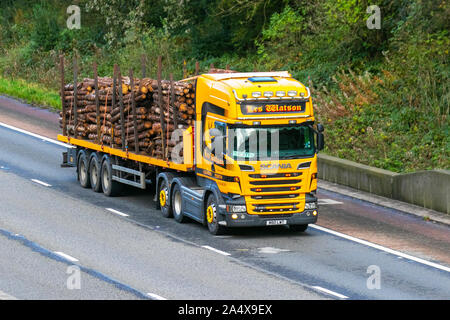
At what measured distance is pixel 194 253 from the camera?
68.0 ft

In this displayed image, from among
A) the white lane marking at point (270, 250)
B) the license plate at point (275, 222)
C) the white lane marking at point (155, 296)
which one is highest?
the license plate at point (275, 222)

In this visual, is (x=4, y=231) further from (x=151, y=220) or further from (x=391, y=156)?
(x=391, y=156)

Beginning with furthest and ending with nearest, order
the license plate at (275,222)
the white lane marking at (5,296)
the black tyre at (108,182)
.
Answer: the black tyre at (108,182) → the license plate at (275,222) → the white lane marking at (5,296)

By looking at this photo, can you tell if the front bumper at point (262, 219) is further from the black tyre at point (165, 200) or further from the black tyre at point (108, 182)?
the black tyre at point (108, 182)

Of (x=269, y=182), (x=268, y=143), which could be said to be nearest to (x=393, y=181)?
(x=269, y=182)

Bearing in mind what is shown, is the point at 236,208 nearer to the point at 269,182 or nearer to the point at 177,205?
the point at 269,182

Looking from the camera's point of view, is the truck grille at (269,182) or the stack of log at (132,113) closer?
the truck grille at (269,182)

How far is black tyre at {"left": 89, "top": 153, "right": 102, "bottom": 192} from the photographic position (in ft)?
90.0

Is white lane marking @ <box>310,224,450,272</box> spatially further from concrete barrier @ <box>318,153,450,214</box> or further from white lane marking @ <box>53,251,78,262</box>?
white lane marking @ <box>53,251,78,262</box>

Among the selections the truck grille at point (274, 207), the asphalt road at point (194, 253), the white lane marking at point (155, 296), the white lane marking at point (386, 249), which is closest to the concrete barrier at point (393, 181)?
the asphalt road at point (194, 253)

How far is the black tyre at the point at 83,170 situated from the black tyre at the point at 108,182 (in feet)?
2.88

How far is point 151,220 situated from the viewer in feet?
79.2

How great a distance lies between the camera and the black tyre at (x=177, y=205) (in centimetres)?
2382

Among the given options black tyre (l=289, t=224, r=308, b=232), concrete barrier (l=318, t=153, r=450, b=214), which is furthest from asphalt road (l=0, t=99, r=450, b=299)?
concrete barrier (l=318, t=153, r=450, b=214)
